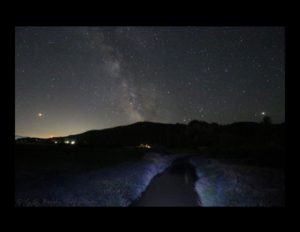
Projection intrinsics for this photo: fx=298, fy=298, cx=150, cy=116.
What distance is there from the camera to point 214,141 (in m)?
113
